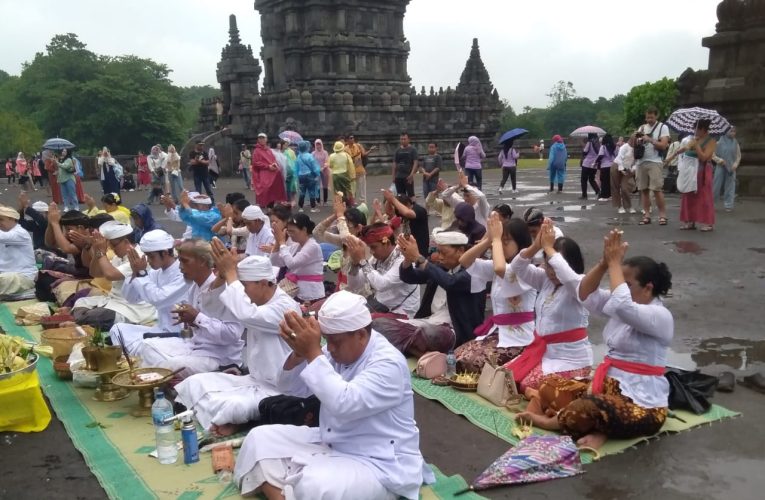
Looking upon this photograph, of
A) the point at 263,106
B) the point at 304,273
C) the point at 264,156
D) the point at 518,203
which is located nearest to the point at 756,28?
the point at 518,203

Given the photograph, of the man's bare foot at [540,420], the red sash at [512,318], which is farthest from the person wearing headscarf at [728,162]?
the man's bare foot at [540,420]

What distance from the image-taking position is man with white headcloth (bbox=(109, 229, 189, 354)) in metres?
5.89

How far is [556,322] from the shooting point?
4984mm

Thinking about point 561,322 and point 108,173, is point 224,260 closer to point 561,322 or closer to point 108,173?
point 561,322

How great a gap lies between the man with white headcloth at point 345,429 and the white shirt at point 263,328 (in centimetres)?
94

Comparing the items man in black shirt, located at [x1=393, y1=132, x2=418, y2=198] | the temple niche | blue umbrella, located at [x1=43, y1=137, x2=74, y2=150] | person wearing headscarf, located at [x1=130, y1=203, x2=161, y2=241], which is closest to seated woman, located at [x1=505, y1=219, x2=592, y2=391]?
person wearing headscarf, located at [x1=130, y1=203, x2=161, y2=241]

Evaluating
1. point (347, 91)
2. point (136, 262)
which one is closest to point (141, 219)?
point (136, 262)

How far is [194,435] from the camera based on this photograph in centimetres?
426

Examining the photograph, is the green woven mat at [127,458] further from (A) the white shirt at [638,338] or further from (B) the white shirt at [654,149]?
(B) the white shirt at [654,149]

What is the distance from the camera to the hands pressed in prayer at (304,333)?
333 centimetres

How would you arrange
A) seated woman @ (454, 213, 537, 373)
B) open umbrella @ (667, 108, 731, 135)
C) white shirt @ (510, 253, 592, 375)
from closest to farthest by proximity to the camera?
white shirt @ (510, 253, 592, 375) → seated woman @ (454, 213, 537, 373) → open umbrella @ (667, 108, 731, 135)

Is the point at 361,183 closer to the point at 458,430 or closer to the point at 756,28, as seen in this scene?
the point at 756,28

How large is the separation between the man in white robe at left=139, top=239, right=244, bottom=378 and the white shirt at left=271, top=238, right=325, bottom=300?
2.00 m

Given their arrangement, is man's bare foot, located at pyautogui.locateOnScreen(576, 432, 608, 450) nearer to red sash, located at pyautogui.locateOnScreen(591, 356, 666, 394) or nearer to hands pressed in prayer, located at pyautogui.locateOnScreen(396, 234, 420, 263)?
red sash, located at pyautogui.locateOnScreen(591, 356, 666, 394)
